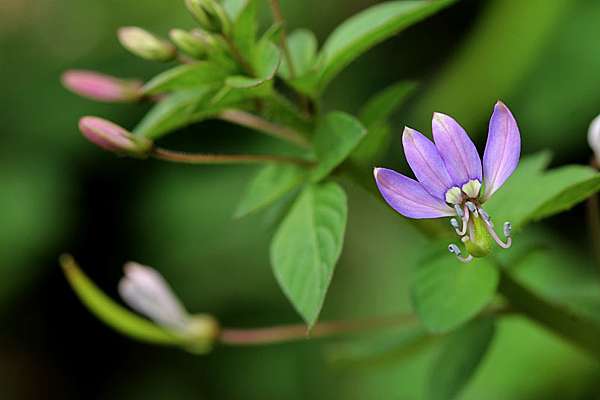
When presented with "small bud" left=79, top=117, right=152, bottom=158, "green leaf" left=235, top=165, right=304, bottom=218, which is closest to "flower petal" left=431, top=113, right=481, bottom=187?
"green leaf" left=235, top=165, right=304, bottom=218

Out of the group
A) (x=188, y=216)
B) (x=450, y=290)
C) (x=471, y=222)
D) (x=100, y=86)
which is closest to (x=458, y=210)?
(x=471, y=222)

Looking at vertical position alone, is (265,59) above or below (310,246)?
above

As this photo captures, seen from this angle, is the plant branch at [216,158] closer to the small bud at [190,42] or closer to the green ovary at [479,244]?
the small bud at [190,42]

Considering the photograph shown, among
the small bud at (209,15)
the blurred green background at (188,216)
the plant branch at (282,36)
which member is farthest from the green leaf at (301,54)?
the blurred green background at (188,216)

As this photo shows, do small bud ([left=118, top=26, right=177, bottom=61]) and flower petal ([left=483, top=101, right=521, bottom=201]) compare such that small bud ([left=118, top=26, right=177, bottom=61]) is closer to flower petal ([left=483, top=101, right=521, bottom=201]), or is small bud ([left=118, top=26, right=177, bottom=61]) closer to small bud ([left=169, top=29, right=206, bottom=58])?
small bud ([left=169, top=29, right=206, bottom=58])

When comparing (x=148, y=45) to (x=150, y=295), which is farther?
(x=150, y=295)

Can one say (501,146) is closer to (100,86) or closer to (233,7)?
(233,7)
